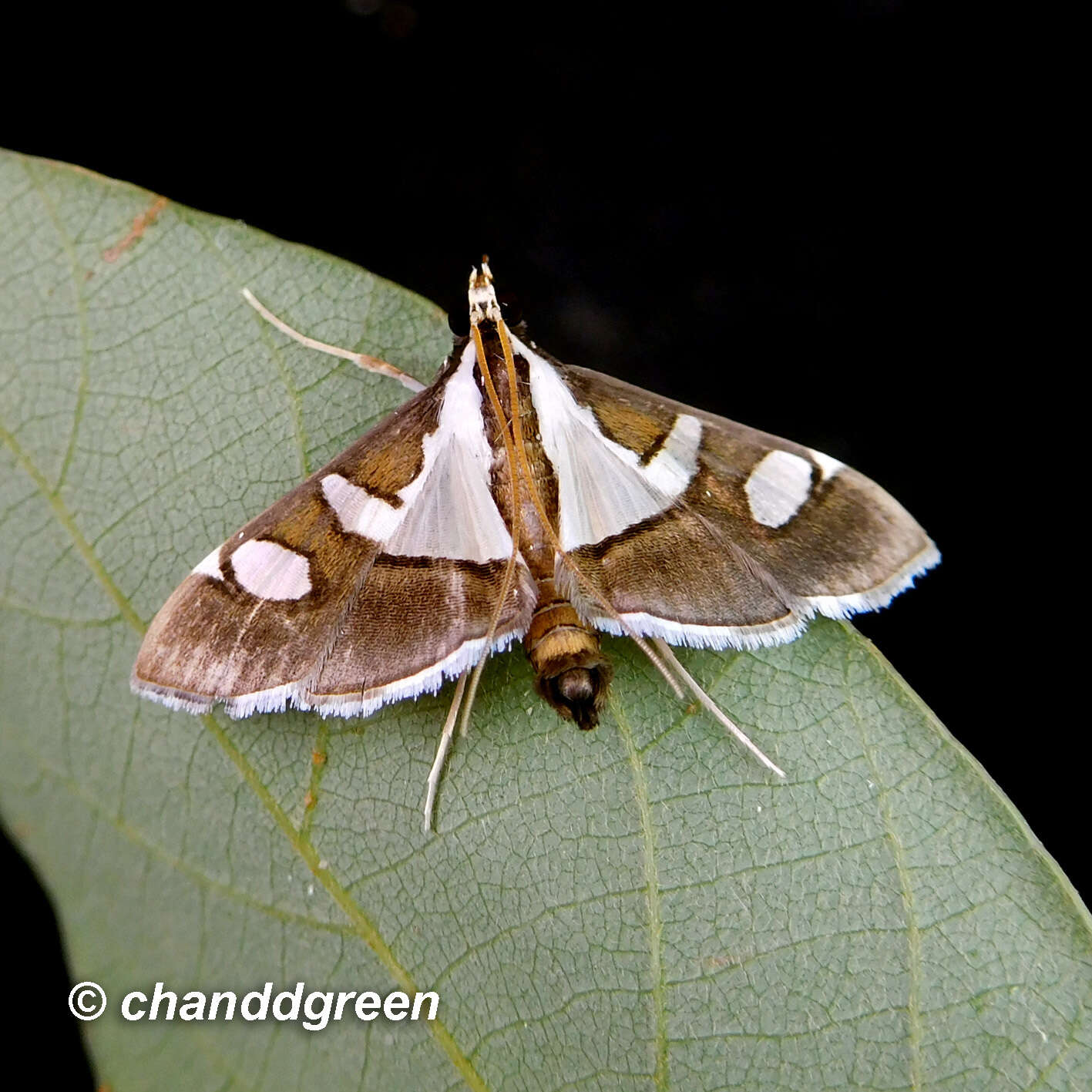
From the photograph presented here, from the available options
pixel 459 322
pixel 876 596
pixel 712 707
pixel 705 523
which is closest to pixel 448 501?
pixel 459 322

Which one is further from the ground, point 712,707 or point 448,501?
point 448,501

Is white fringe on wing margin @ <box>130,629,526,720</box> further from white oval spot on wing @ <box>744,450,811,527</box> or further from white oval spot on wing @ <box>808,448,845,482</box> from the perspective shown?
white oval spot on wing @ <box>808,448,845,482</box>

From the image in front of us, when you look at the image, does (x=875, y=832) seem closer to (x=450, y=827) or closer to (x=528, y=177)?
(x=450, y=827)

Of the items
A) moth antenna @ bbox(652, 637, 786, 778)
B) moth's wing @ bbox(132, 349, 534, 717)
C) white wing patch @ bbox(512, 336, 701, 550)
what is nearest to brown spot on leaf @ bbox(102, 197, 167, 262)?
moth's wing @ bbox(132, 349, 534, 717)

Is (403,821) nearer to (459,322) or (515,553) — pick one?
(515,553)

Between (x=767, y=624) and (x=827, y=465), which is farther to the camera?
(x=827, y=465)

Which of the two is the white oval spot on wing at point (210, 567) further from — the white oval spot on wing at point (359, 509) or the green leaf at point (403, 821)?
the white oval spot on wing at point (359, 509)

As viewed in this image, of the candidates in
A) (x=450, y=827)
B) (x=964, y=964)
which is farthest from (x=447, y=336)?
(x=964, y=964)
